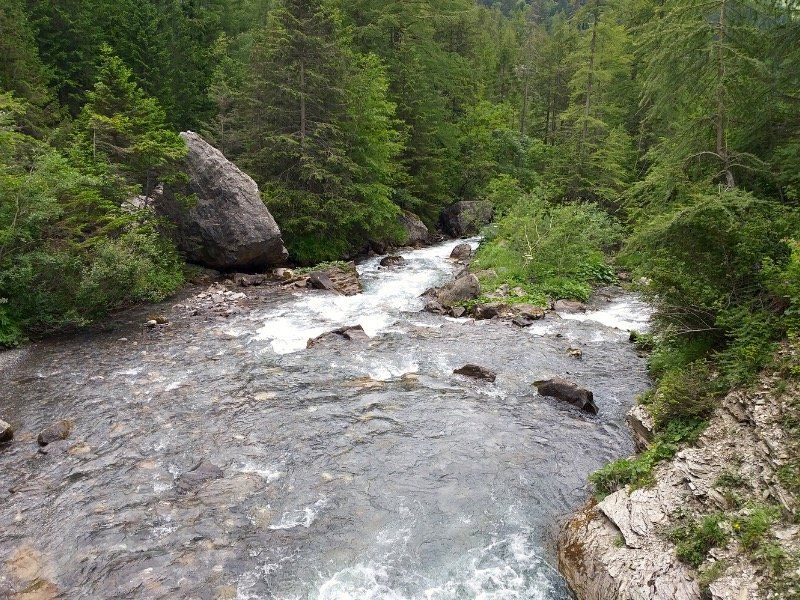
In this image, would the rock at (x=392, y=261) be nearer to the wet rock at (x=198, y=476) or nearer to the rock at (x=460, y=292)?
the rock at (x=460, y=292)

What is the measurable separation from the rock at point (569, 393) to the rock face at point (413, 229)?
69.6 feet

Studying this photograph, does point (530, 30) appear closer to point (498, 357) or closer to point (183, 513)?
point (498, 357)

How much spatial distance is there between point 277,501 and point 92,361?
8.19 m

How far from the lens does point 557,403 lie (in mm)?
11711

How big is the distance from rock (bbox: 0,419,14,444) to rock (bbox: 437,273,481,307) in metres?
13.2

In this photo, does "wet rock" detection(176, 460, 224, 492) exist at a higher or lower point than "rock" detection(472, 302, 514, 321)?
higher

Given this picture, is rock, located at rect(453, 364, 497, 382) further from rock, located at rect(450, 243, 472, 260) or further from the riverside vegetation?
rock, located at rect(450, 243, 472, 260)

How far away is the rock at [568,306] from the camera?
1886 centimetres

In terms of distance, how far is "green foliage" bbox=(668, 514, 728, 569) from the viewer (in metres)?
5.86

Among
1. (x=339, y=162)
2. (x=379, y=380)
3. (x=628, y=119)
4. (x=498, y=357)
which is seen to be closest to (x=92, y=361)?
(x=379, y=380)

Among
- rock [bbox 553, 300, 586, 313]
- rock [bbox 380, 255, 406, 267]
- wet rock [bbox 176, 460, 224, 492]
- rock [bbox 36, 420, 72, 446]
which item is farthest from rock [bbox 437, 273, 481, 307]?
rock [bbox 36, 420, 72, 446]

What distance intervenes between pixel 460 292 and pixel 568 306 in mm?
3944

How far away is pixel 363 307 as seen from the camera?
19.1 m

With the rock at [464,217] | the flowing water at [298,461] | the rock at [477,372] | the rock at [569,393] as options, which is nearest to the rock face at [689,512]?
the flowing water at [298,461]
